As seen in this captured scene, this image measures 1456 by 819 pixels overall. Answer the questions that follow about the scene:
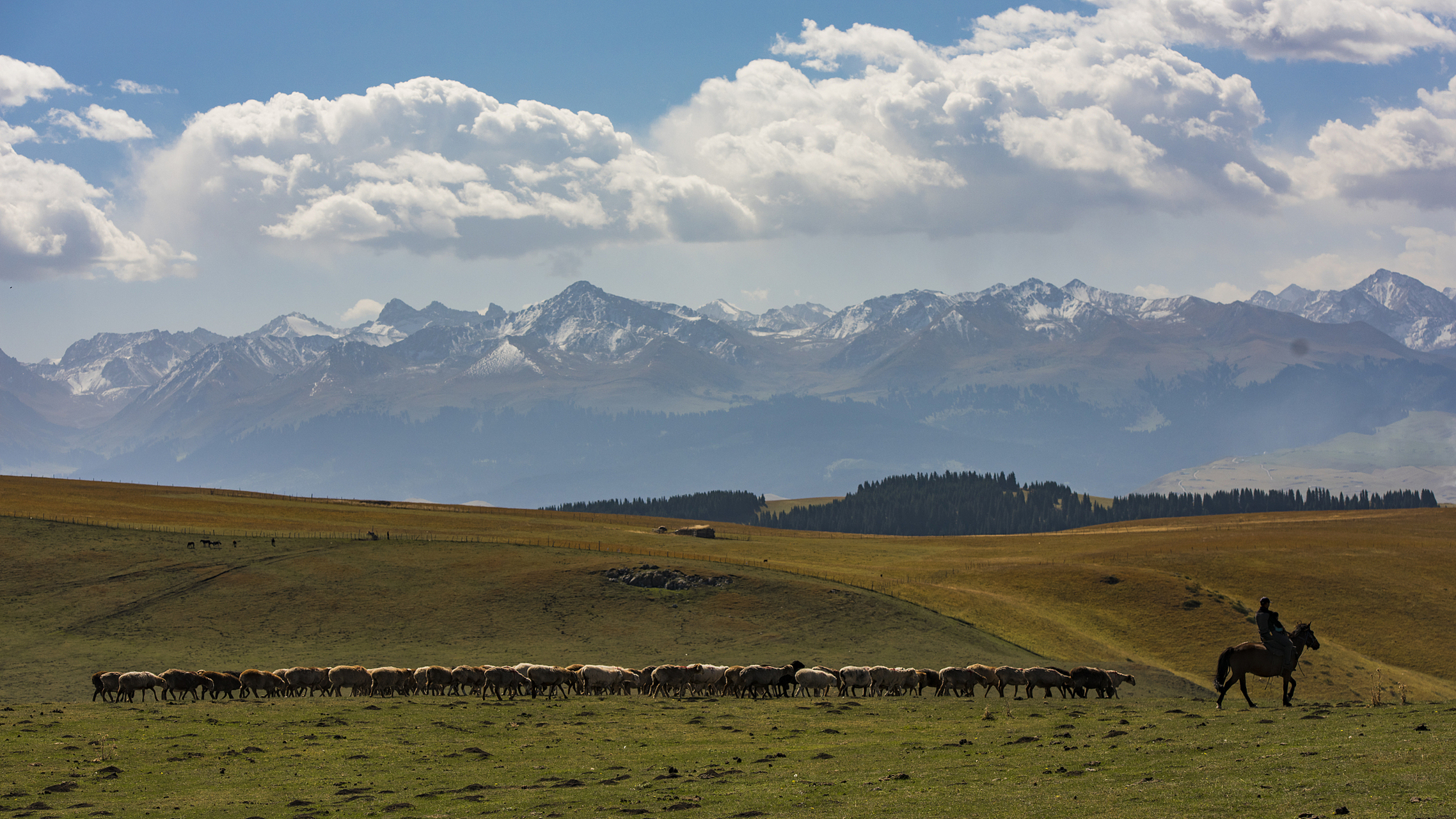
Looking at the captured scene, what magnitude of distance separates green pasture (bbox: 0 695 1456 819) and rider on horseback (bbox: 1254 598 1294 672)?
1725 millimetres

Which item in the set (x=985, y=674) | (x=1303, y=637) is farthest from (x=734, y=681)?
(x=1303, y=637)

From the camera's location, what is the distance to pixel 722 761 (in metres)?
31.3

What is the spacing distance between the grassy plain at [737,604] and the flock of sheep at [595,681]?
1063 centimetres

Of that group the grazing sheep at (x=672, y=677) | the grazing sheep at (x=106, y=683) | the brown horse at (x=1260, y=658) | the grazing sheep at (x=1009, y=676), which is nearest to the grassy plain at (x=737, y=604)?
the grazing sheep at (x=672, y=677)

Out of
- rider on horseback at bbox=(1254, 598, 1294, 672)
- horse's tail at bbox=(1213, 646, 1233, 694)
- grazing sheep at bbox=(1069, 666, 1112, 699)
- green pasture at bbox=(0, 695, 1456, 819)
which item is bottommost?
grazing sheep at bbox=(1069, 666, 1112, 699)

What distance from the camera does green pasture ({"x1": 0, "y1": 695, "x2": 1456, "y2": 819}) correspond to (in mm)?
22594

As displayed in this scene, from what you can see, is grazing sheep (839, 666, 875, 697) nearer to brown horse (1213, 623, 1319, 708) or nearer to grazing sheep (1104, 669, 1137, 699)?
grazing sheep (1104, 669, 1137, 699)

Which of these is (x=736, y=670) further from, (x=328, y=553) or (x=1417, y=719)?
(x=328, y=553)

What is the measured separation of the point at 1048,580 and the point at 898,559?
3259cm

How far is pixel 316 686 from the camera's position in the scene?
51.4 m

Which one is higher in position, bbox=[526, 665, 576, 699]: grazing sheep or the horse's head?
the horse's head

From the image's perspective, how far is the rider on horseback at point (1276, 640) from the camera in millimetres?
34219

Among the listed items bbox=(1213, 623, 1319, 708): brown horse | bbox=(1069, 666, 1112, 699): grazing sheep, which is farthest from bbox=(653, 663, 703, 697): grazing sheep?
bbox=(1213, 623, 1319, 708): brown horse

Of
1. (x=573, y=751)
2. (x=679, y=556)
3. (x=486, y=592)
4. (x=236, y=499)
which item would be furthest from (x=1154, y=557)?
(x=236, y=499)
